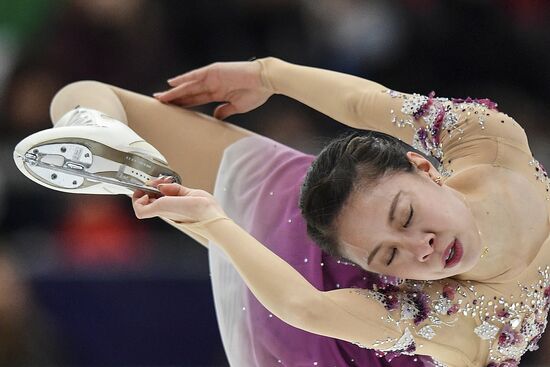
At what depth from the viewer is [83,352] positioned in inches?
150

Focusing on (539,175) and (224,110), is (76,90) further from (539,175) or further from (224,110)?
(539,175)

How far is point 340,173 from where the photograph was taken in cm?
211

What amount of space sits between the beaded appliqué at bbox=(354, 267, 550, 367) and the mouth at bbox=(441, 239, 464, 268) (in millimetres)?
150

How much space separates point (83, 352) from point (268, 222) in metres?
1.48

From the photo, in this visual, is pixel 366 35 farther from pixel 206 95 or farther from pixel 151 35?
pixel 206 95

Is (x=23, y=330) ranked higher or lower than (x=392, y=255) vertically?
lower

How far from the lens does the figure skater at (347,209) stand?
6.81 feet

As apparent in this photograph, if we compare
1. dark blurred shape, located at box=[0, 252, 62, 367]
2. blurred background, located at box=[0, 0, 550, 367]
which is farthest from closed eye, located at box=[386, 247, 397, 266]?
dark blurred shape, located at box=[0, 252, 62, 367]

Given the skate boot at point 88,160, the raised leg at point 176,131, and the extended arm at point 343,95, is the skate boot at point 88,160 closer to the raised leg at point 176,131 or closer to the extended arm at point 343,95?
the raised leg at point 176,131

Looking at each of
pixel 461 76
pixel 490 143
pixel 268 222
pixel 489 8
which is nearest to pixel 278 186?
pixel 268 222

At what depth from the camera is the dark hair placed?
2090mm

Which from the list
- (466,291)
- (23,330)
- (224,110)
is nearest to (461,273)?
(466,291)

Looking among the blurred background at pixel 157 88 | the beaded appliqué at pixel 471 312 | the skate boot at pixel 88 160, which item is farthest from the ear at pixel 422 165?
the blurred background at pixel 157 88

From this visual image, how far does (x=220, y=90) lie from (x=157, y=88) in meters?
1.68
